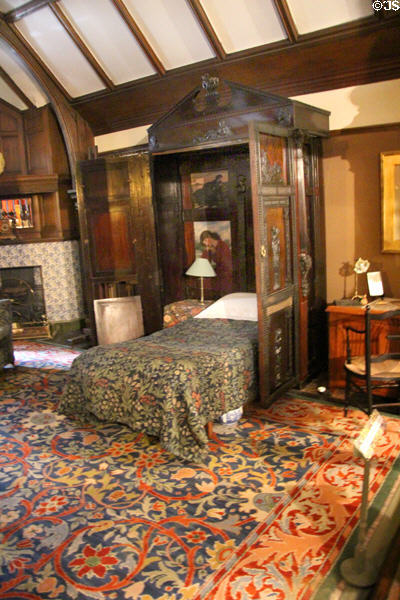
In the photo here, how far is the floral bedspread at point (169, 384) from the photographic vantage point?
3.87 meters

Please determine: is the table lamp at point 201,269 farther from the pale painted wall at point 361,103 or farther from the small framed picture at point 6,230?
the small framed picture at point 6,230

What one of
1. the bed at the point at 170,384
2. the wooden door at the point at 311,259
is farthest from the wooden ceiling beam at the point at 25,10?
the bed at the point at 170,384

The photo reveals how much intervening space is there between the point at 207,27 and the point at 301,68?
999 millimetres

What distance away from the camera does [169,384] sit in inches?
153

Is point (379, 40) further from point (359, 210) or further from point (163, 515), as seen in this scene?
point (163, 515)

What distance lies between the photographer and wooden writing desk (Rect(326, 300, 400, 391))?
4.68 m

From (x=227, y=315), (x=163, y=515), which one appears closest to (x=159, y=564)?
(x=163, y=515)

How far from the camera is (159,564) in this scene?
2717 mm

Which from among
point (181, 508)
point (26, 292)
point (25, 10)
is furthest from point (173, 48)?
point (181, 508)

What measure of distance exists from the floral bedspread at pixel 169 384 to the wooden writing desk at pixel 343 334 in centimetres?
76

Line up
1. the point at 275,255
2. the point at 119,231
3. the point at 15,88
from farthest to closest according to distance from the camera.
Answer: the point at 15,88
the point at 119,231
the point at 275,255

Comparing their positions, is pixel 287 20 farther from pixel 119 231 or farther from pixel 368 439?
pixel 368 439

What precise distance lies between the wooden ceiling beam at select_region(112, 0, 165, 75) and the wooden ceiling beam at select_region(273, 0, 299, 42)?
159 cm

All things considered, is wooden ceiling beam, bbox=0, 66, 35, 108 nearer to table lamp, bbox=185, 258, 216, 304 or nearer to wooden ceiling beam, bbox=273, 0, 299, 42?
table lamp, bbox=185, 258, 216, 304
